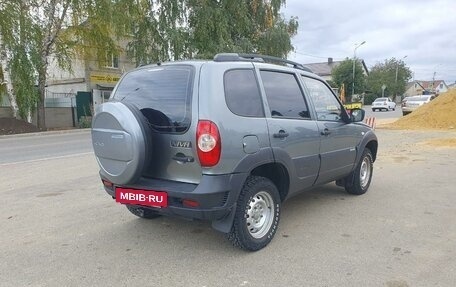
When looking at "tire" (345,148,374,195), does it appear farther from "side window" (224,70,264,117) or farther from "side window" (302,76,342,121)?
"side window" (224,70,264,117)

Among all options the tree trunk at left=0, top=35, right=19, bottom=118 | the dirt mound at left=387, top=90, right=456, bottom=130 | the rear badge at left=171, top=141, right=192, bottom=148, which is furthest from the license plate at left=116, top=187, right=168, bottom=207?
the tree trunk at left=0, top=35, right=19, bottom=118

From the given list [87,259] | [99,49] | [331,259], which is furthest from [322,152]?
[99,49]

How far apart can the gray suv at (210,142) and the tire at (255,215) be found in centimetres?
1

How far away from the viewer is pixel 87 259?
3.85 m

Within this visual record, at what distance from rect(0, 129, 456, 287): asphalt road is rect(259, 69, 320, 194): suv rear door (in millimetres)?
694

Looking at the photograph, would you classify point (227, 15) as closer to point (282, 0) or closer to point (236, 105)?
point (282, 0)

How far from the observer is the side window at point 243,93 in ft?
12.4

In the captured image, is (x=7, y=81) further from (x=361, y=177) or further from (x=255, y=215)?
(x=255, y=215)

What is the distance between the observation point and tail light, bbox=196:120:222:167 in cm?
349

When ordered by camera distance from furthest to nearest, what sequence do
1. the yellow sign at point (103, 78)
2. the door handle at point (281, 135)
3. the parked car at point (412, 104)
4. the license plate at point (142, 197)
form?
the yellow sign at point (103, 78) → the parked car at point (412, 104) → the door handle at point (281, 135) → the license plate at point (142, 197)

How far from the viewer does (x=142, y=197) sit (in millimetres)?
3805

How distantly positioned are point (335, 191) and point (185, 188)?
136 inches

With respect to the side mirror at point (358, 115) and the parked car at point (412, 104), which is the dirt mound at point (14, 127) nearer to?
the side mirror at point (358, 115)

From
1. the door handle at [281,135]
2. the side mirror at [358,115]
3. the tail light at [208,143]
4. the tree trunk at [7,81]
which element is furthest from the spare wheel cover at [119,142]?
the tree trunk at [7,81]
